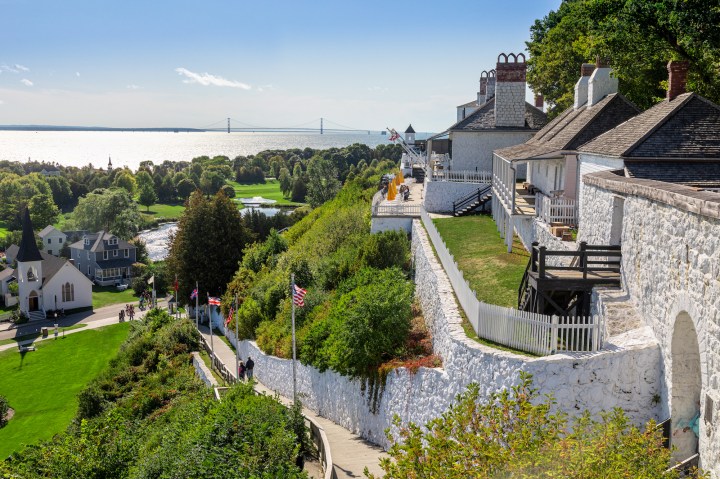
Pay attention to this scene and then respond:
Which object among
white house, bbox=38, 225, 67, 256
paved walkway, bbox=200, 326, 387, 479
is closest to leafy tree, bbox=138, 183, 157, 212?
white house, bbox=38, 225, 67, 256

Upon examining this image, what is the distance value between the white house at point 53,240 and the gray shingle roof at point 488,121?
74.3 m

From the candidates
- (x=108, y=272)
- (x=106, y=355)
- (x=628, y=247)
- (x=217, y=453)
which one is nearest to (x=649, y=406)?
(x=628, y=247)

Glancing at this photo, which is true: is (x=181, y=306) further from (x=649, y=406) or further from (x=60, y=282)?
(x=649, y=406)

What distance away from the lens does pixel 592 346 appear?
12.8m

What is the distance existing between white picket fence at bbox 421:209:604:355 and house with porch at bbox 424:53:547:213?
21.1 meters

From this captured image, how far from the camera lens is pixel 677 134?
1764 cm

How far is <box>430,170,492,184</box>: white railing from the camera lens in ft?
120

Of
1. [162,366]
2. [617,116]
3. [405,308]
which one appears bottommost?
[162,366]

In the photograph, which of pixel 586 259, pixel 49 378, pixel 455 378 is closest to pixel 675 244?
pixel 586 259

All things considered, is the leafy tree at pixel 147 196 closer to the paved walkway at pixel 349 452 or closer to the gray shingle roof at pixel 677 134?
the paved walkway at pixel 349 452

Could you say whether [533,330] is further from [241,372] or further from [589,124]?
[241,372]

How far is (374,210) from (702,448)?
85.0 feet

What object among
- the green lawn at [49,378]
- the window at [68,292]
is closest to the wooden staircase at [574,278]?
the green lawn at [49,378]

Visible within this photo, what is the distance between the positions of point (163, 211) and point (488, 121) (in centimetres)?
10907
